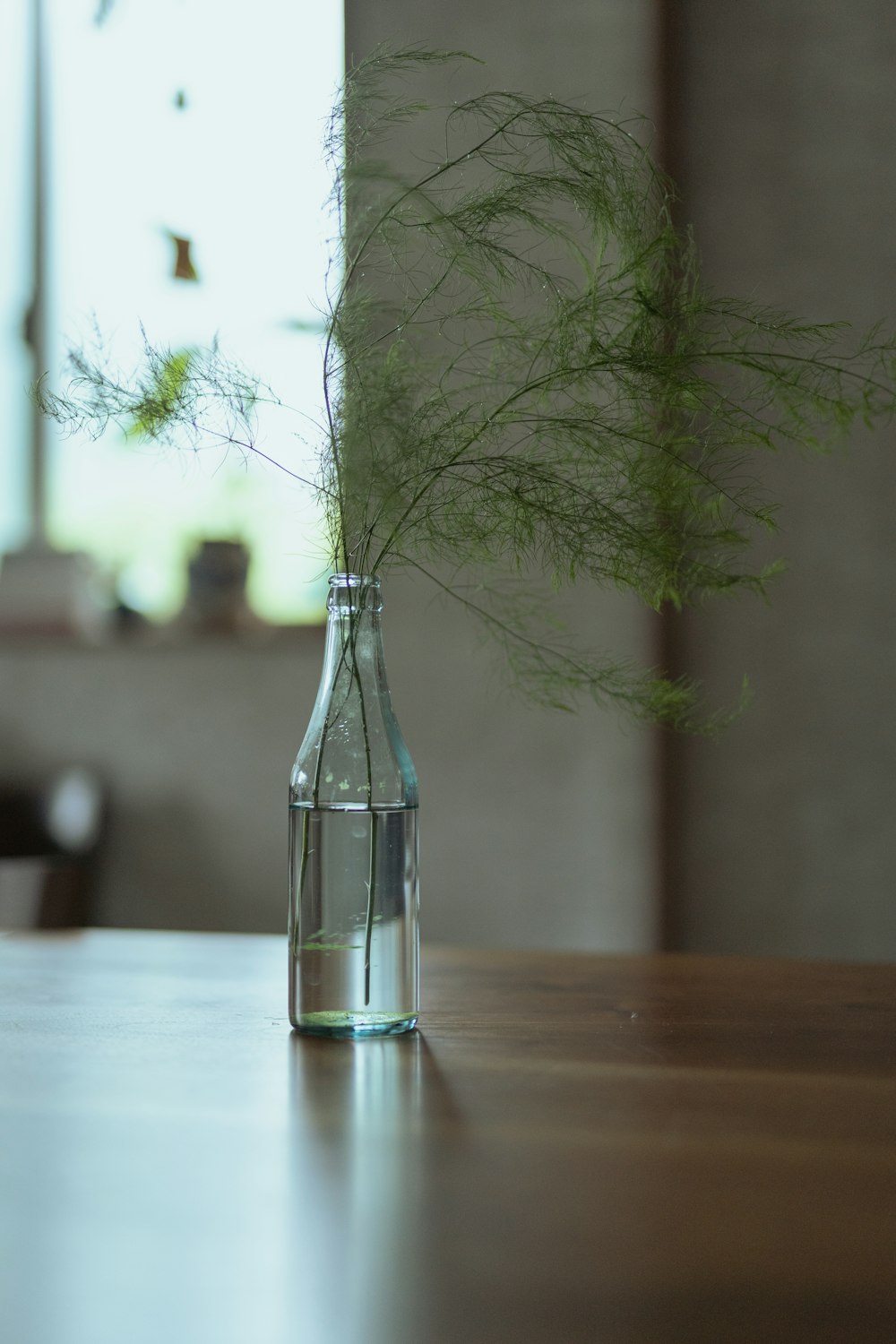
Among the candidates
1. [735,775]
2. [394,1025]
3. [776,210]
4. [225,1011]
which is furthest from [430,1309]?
[776,210]

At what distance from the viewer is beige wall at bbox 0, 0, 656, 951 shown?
282 centimetres

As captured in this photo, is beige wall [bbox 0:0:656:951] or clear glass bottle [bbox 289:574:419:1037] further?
beige wall [bbox 0:0:656:951]

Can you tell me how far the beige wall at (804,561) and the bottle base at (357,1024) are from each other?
2025mm

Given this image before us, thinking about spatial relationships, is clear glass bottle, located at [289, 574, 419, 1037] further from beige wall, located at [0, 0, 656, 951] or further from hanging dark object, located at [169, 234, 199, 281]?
hanging dark object, located at [169, 234, 199, 281]

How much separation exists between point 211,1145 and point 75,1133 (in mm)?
78

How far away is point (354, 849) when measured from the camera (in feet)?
2.91

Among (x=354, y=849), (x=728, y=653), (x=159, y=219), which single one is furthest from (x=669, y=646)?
(x=354, y=849)

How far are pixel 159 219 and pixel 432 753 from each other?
143 cm

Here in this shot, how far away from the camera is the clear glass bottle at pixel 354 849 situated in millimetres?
884

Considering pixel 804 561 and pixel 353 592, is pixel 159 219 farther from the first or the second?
pixel 353 592

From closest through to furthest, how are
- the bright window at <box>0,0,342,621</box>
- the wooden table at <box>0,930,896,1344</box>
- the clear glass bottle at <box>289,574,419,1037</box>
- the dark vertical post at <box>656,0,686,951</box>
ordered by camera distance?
the wooden table at <box>0,930,896,1344</box>, the clear glass bottle at <box>289,574,419,1037</box>, the dark vertical post at <box>656,0,686,951</box>, the bright window at <box>0,0,342,621</box>

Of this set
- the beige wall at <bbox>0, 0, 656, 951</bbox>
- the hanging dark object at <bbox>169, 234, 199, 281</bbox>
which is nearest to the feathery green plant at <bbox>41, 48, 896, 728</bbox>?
the beige wall at <bbox>0, 0, 656, 951</bbox>

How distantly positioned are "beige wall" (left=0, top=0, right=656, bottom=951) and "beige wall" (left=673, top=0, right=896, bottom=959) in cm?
16

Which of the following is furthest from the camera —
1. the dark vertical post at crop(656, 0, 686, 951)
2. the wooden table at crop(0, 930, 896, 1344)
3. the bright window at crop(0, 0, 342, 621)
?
the bright window at crop(0, 0, 342, 621)
